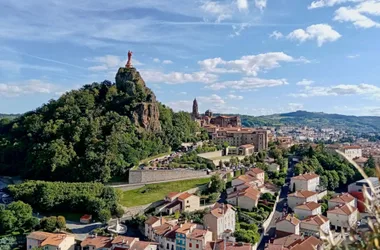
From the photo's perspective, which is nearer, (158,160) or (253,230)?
(253,230)

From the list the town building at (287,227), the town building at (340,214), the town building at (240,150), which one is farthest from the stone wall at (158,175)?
the town building at (340,214)

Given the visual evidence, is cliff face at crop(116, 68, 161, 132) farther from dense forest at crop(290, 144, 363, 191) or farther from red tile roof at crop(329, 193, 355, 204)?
red tile roof at crop(329, 193, 355, 204)

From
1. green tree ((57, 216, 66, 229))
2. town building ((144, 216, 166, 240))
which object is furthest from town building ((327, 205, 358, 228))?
green tree ((57, 216, 66, 229))

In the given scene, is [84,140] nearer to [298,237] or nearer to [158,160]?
[158,160]

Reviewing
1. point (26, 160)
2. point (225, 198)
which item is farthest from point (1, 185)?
point (225, 198)

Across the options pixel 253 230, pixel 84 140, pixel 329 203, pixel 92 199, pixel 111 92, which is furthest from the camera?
pixel 111 92

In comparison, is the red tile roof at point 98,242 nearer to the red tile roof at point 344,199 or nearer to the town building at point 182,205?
the town building at point 182,205

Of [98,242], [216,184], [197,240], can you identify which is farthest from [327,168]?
[98,242]
